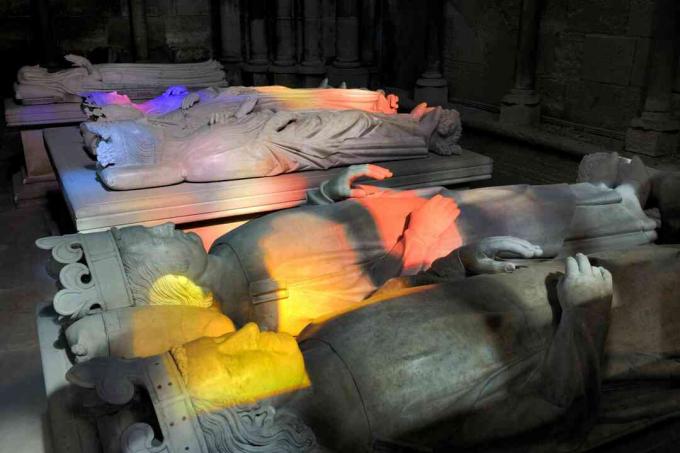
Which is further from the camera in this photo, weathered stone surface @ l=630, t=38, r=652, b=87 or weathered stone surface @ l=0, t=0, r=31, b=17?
weathered stone surface @ l=0, t=0, r=31, b=17

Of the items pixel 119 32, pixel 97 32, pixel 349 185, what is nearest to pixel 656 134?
pixel 349 185

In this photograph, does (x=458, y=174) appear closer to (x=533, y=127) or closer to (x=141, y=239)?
(x=533, y=127)

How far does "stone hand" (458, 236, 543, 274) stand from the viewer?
2.18m

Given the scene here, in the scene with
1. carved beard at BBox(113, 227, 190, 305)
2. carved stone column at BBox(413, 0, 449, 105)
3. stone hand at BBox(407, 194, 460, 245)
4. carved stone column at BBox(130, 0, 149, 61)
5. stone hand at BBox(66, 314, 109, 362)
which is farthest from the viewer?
carved stone column at BBox(130, 0, 149, 61)

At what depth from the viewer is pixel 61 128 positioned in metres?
5.18

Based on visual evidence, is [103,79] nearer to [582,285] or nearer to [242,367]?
[242,367]

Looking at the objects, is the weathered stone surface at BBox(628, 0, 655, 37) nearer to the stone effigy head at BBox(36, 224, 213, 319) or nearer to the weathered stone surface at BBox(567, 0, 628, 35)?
the weathered stone surface at BBox(567, 0, 628, 35)

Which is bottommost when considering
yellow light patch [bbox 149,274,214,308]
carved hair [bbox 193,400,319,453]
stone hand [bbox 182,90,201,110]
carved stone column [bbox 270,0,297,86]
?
carved hair [bbox 193,400,319,453]

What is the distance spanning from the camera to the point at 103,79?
5.79m

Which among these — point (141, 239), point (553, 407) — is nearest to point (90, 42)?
point (141, 239)

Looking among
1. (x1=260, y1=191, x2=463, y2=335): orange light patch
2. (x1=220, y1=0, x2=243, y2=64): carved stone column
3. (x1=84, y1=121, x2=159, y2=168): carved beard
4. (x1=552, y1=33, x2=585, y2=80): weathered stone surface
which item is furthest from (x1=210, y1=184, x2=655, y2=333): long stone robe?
(x1=220, y1=0, x2=243, y2=64): carved stone column

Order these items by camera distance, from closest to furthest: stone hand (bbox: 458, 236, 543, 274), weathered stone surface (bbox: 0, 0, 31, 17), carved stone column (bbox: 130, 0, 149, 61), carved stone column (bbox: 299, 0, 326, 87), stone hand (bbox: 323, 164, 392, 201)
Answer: stone hand (bbox: 458, 236, 543, 274), stone hand (bbox: 323, 164, 392, 201), weathered stone surface (bbox: 0, 0, 31, 17), carved stone column (bbox: 299, 0, 326, 87), carved stone column (bbox: 130, 0, 149, 61)

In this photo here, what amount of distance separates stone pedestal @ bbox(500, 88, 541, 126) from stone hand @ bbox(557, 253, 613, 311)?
414cm

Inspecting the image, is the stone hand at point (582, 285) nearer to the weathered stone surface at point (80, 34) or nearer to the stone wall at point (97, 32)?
the stone wall at point (97, 32)
